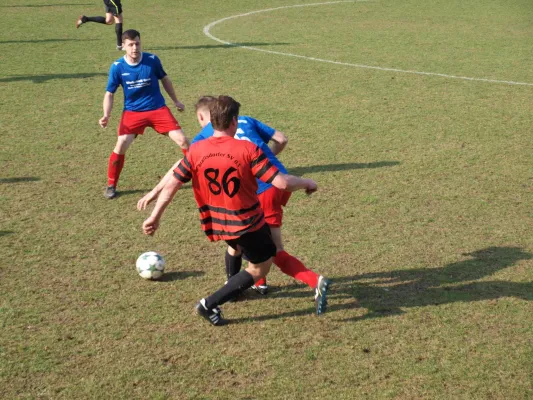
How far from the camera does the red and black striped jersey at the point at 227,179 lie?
5.58 meters

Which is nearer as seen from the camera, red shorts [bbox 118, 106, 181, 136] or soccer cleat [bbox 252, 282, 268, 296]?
soccer cleat [bbox 252, 282, 268, 296]

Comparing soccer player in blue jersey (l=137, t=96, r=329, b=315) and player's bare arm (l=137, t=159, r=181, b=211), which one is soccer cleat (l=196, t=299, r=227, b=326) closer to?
soccer player in blue jersey (l=137, t=96, r=329, b=315)

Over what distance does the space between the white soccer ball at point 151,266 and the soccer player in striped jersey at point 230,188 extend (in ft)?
3.17

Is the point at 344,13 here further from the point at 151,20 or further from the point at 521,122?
the point at 521,122

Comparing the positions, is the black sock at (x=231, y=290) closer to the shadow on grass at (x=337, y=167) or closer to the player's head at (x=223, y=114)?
the player's head at (x=223, y=114)

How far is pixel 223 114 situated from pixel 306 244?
8.87 ft

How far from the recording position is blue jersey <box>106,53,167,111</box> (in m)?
9.38

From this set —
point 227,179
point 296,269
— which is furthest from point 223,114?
point 296,269

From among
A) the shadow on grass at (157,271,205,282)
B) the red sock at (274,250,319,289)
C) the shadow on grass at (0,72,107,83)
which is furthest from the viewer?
the shadow on grass at (0,72,107,83)

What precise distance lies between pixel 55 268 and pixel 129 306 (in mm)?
→ 1183

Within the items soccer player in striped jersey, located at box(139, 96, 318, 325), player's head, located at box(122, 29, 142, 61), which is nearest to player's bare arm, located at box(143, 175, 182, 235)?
soccer player in striped jersey, located at box(139, 96, 318, 325)

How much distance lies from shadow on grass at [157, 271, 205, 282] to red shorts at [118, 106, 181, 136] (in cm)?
285

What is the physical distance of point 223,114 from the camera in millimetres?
5582

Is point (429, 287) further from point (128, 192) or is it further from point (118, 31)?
point (118, 31)
